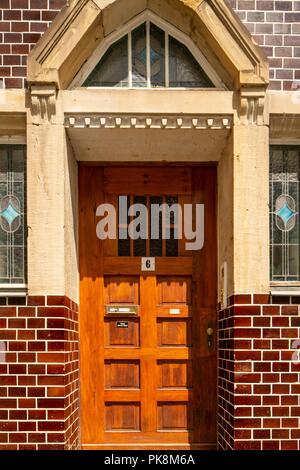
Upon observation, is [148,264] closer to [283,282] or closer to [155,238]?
[155,238]

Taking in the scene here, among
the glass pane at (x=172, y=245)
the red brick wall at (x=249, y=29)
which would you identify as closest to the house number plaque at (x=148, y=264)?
the glass pane at (x=172, y=245)

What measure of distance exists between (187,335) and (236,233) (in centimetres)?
113

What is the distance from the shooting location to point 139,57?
496 cm

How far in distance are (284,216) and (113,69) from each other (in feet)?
5.72

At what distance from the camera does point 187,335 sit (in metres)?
5.36

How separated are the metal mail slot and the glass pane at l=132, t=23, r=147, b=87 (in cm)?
179

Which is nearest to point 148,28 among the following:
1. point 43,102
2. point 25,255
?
point 43,102

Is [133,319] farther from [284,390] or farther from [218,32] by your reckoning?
[218,32]

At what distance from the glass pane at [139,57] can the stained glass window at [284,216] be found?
3.79 ft

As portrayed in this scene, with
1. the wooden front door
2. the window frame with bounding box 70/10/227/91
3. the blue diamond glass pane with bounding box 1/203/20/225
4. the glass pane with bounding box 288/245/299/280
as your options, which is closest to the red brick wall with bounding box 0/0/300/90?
the window frame with bounding box 70/10/227/91

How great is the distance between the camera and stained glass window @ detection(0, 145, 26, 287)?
192 inches

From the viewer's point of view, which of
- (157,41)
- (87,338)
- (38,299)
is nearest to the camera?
(38,299)

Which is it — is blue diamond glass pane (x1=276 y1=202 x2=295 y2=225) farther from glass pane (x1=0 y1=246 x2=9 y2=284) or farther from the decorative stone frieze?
glass pane (x1=0 y1=246 x2=9 y2=284)

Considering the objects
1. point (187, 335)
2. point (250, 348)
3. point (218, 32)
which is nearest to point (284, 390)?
point (250, 348)
